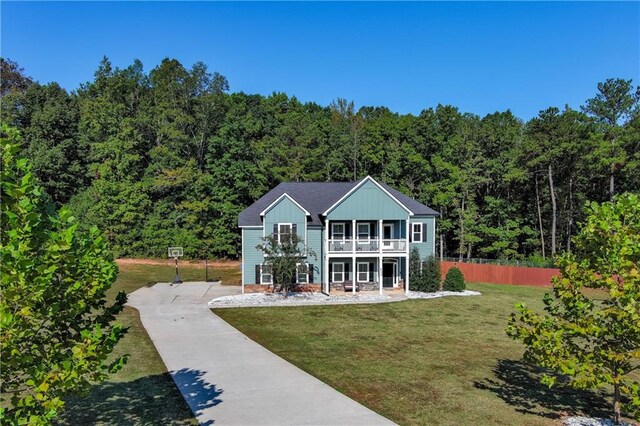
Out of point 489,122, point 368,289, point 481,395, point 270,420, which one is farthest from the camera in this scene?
point 489,122

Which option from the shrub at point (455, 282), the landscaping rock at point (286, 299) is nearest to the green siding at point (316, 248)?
the landscaping rock at point (286, 299)

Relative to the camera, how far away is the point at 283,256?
28.4m

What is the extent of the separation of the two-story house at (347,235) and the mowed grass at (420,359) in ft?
16.9

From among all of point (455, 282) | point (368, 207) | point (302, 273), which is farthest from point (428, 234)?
point (302, 273)

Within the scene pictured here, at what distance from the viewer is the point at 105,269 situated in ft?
18.9

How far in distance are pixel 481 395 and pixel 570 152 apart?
42313 mm

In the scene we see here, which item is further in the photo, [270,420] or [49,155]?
[49,155]

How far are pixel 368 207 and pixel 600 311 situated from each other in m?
21.8

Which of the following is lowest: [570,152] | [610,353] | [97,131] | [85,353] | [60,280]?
[610,353]

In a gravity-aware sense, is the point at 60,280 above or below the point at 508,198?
below

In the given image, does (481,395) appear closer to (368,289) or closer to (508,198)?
(368,289)

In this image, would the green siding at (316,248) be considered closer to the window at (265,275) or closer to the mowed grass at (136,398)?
the window at (265,275)

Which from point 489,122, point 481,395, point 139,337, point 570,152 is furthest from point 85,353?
point 489,122

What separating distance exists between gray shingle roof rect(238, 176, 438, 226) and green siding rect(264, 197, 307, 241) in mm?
755
